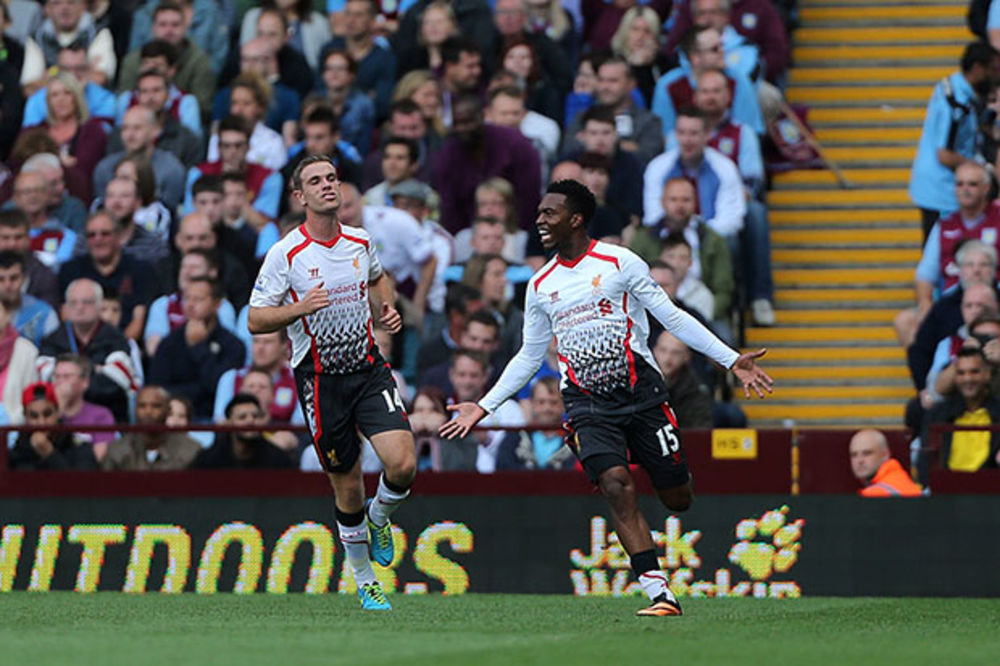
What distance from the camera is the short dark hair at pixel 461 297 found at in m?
17.5

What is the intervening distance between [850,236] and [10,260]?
7015 millimetres

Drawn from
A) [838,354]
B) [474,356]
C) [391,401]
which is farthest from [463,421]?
[838,354]

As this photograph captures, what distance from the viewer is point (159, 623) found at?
1213 cm

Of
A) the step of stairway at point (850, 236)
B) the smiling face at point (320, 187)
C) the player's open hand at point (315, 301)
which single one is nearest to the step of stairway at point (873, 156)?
the step of stairway at point (850, 236)

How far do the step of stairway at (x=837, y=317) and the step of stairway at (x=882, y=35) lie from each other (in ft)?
10.5

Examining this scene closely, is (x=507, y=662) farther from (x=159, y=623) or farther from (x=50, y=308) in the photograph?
A: (x=50, y=308)

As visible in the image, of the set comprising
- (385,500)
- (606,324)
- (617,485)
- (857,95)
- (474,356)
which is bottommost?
(385,500)

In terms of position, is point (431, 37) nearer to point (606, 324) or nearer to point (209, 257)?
point (209, 257)

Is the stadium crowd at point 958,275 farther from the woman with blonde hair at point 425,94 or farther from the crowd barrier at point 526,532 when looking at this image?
the woman with blonde hair at point 425,94

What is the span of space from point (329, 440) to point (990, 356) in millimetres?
5185

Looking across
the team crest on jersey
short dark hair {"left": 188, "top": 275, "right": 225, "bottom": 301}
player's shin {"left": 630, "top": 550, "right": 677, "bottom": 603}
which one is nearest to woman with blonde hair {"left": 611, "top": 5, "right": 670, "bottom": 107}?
short dark hair {"left": 188, "top": 275, "right": 225, "bottom": 301}

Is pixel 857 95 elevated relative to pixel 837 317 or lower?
elevated

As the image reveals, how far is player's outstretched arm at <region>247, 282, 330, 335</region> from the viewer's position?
11.9 m

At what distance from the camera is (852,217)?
784 inches
